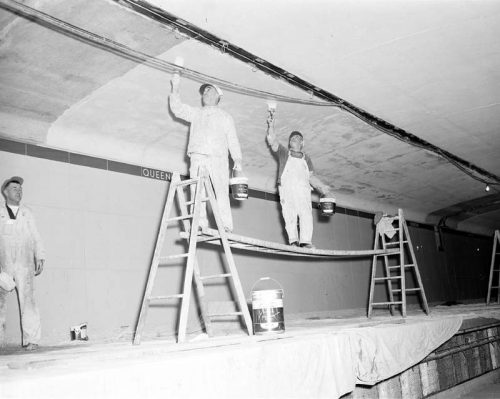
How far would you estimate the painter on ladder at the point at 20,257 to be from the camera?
16.4 feet

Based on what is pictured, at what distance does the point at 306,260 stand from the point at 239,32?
5794 millimetres

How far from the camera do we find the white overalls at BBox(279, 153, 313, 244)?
579 cm

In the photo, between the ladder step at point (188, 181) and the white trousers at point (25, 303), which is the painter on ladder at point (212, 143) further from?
the white trousers at point (25, 303)

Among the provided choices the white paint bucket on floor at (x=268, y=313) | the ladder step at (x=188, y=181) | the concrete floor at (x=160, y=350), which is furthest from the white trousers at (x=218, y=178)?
the concrete floor at (x=160, y=350)

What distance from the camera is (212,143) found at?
14.9 feet

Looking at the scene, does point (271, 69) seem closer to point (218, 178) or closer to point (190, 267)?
point (218, 178)

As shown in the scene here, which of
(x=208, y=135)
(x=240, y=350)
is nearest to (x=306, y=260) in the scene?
(x=208, y=135)

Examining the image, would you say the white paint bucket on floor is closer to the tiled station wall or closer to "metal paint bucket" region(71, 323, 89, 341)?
"metal paint bucket" region(71, 323, 89, 341)

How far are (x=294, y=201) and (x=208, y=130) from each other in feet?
5.75

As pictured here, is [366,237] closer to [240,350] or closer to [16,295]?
[16,295]

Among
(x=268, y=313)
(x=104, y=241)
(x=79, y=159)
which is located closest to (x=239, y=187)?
(x=268, y=313)

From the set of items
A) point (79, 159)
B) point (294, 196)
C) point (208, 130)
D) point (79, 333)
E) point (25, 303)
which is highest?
point (79, 159)

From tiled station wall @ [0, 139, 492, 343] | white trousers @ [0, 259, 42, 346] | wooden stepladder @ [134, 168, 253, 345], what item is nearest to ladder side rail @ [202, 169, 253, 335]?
wooden stepladder @ [134, 168, 253, 345]

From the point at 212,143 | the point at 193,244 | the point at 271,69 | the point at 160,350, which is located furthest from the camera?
the point at 271,69
